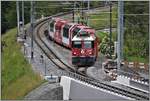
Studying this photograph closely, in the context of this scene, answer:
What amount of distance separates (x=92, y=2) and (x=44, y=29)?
13.2 m

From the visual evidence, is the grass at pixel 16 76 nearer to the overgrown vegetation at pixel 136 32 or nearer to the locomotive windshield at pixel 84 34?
the locomotive windshield at pixel 84 34

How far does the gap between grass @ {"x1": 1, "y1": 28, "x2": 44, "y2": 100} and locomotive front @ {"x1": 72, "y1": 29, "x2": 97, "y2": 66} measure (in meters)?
2.80

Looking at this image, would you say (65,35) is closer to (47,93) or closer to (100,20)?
(47,93)

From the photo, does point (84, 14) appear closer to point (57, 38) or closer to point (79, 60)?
point (57, 38)

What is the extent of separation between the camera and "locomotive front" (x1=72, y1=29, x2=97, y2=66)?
35.7 metres

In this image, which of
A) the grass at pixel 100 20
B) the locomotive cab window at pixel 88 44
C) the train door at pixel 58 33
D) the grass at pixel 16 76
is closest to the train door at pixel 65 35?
the train door at pixel 58 33

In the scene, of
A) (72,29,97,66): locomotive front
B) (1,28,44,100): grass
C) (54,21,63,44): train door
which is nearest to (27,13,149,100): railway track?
(72,29,97,66): locomotive front

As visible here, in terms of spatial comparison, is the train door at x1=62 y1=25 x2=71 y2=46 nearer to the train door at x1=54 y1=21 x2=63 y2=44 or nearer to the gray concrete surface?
the train door at x1=54 y1=21 x2=63 y2=44

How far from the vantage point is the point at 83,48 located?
35719 millimetres

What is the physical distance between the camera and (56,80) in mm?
29984

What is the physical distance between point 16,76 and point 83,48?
4217mm

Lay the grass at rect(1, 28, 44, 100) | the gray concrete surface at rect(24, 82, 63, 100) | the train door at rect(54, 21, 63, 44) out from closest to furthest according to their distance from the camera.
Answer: the gray concrete surface at rect(24, 82, 63, 100)
the grass at rect(1, 28, 44, 100)
the train door at rect(54, 21, 63, 44)

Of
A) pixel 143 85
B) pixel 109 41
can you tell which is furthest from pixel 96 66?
pixel 143 85

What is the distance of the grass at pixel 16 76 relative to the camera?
30802 mm
